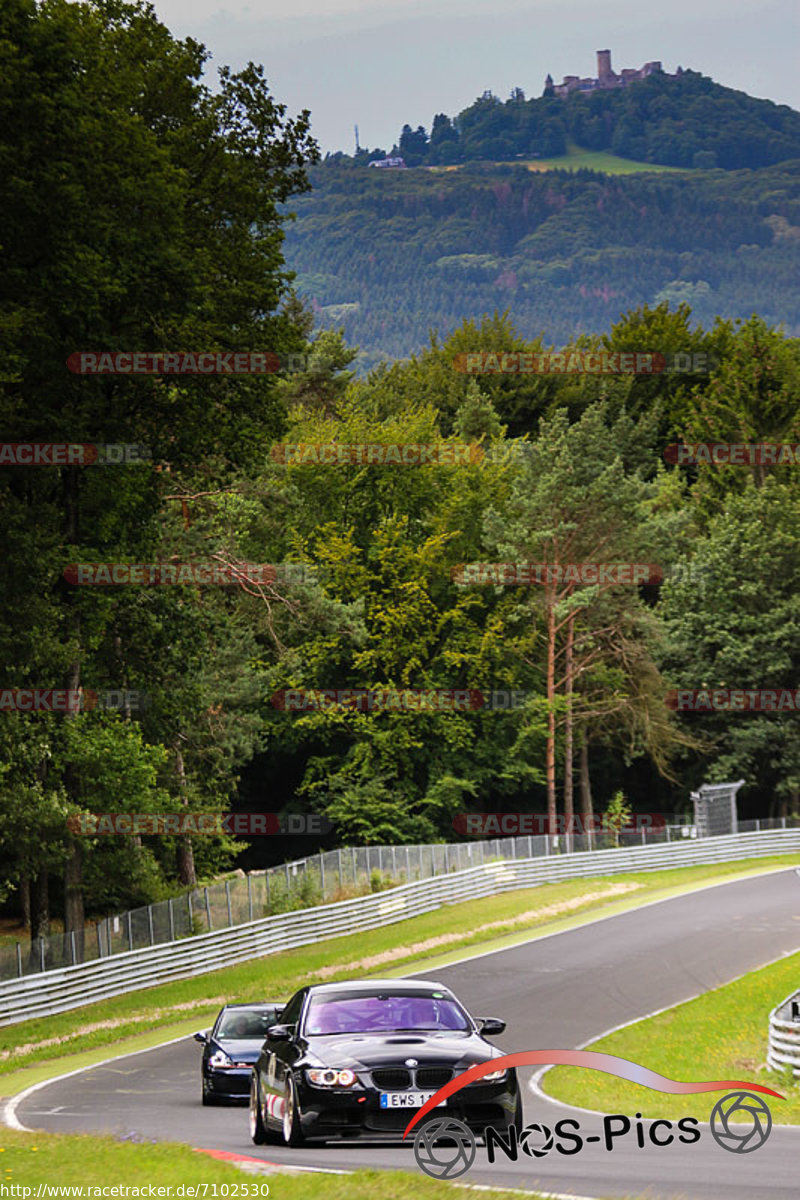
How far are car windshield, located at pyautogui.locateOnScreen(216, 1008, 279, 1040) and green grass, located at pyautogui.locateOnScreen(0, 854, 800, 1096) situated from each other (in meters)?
4.10

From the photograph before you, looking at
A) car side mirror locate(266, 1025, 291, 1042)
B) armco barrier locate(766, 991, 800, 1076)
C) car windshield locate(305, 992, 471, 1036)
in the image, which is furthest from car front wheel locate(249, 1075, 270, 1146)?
armco barrier locate(766, 991, 800, 1076)

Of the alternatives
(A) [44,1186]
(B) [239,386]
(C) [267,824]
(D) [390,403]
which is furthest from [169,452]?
(D) [390,403]

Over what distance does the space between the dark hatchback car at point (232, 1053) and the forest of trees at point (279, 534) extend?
12899 millimetres

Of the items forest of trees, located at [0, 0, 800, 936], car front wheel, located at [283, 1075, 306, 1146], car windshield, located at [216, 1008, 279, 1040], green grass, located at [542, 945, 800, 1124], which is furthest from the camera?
forest of trees, located at [0, 0, 800, 936]

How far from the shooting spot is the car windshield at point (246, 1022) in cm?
1909

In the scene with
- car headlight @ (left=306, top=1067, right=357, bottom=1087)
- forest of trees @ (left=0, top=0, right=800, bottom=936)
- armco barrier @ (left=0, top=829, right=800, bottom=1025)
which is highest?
forest of trees @ (left=0, top=0, right=800, bottom=936)

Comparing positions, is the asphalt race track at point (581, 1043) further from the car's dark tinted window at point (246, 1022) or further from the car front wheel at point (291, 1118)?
the car's dark tinted window at point (246, 1022)

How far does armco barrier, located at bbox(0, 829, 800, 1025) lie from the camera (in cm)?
3156

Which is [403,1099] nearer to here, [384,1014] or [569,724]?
[384,1014]

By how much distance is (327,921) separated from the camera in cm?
4156

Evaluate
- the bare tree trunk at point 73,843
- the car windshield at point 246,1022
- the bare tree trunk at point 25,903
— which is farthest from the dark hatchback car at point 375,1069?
the bare tree trunk at point 25,903

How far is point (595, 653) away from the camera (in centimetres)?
6662

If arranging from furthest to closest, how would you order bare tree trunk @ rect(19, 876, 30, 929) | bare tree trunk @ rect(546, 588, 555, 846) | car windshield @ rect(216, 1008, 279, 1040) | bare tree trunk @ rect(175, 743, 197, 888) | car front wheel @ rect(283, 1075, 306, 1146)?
bare tree trunk @ rect(546, 588, 555, 846)
bare tree trunk @ rect(19, 876, 30, 929)
bare tree trunk @ rect(175, 743, 197, 888)
car windshield @ rect(216, 1008, 279, 1040)
car front wheel @ rect(283, 1075, 306, 1146)

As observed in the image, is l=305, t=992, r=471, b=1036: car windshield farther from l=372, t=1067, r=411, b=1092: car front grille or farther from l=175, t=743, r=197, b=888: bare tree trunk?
l=175, t=743, r=197, b=888: bare tree trunk
